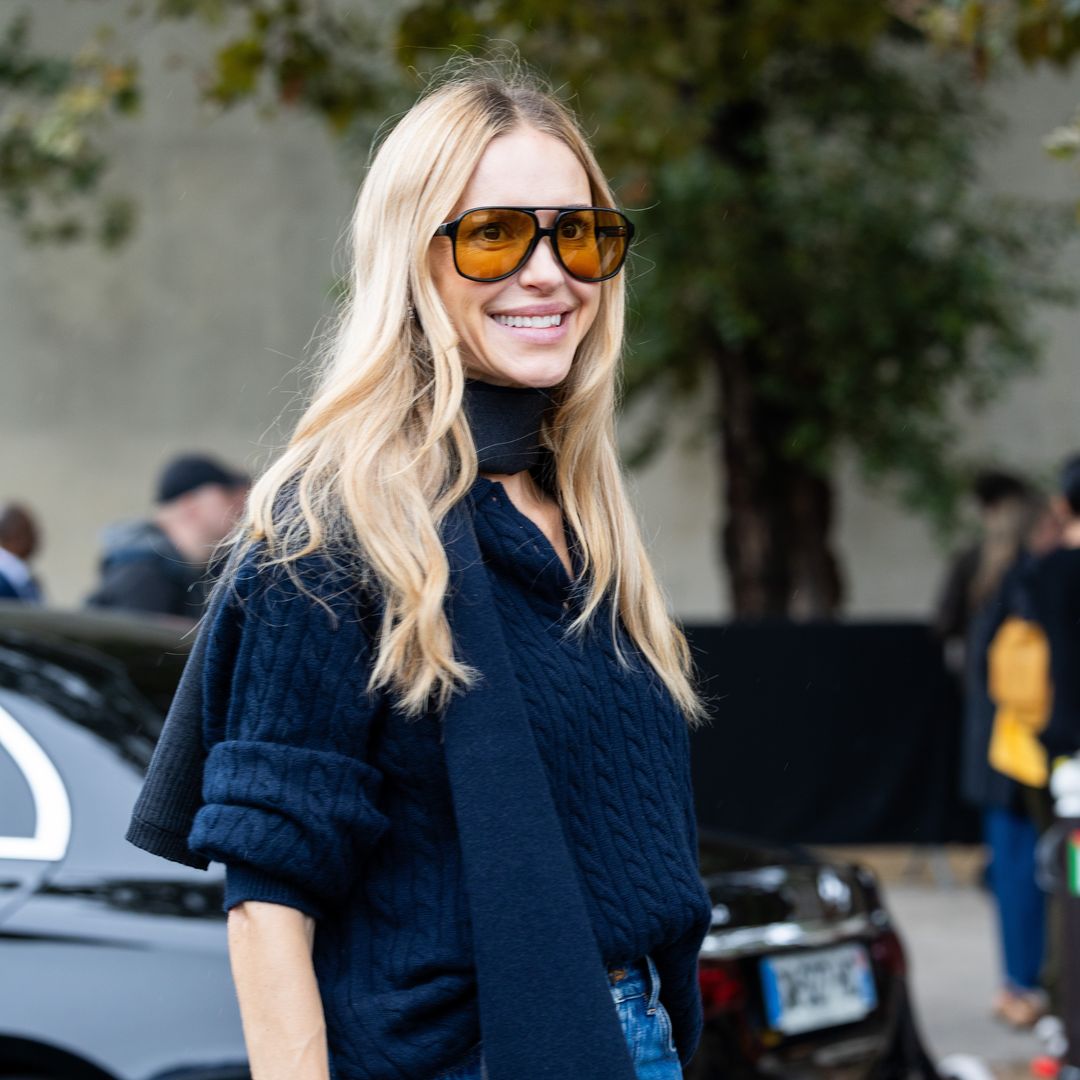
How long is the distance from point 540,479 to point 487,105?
0.44 meters

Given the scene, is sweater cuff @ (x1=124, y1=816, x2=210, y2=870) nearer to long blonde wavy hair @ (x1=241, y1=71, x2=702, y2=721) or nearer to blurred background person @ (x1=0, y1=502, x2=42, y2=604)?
long blonde wavy hair @ (x1=241, y1=71, x2=702, y2=721)

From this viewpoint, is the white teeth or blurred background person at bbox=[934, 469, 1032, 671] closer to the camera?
the white teeth

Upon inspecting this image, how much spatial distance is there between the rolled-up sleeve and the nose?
43 cm

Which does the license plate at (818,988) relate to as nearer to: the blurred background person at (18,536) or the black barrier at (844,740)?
the blurred background person at (18,536)

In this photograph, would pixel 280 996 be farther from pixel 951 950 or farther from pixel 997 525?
pixel 951 950

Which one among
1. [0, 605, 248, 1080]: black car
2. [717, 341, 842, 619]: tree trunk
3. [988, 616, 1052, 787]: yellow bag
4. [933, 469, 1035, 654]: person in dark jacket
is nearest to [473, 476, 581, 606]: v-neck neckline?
[0, 605, 248, 1080]: black car

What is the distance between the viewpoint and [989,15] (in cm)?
612

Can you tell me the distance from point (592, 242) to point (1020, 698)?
4.73m

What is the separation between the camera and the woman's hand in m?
1.67

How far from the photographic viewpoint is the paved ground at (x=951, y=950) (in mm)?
6219

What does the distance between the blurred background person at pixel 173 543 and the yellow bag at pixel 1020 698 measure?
287 cm

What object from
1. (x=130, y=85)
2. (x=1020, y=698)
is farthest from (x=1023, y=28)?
(x=130, y=85)

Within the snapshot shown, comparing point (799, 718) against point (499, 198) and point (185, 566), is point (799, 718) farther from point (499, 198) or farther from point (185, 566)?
point (499, 198)

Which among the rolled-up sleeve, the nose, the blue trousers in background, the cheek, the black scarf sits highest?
the nose
